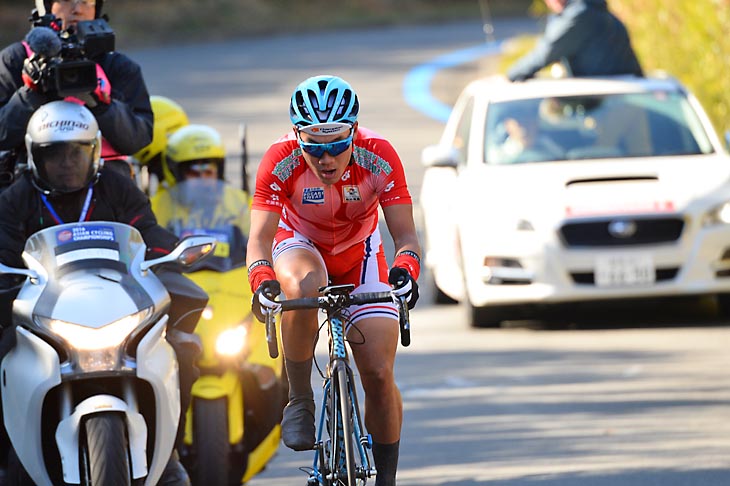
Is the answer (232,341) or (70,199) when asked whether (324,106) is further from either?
(232,341)

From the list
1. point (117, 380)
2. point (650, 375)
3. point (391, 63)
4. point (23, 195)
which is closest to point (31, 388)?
point (117, 380)

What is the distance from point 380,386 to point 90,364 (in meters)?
1.15

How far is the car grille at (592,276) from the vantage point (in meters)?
12.5

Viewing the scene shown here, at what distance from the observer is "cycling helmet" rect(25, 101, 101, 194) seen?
763 centimetres

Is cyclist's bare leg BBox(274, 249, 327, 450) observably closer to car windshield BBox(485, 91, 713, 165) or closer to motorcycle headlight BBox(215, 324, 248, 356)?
motorcycle headlight BBox(215, 324, 248, 356)

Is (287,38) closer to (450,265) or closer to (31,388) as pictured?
(450,265)

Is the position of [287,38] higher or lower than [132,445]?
higher

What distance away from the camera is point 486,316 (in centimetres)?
1315

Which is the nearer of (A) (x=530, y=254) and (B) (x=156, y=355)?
(B) (x=156, y=355)

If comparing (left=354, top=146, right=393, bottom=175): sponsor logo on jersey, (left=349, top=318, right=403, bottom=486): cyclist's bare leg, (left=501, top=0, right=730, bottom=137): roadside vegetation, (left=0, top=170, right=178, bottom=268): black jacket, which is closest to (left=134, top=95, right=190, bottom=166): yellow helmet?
(left=0, top=170, right=178, bottom=268): black jacket

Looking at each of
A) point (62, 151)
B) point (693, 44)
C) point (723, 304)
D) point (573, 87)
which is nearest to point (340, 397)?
point (62, 151)

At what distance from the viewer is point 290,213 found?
765 cm

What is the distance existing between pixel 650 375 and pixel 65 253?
5035 millimetres

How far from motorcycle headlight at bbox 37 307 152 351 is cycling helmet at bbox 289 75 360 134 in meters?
1.01
